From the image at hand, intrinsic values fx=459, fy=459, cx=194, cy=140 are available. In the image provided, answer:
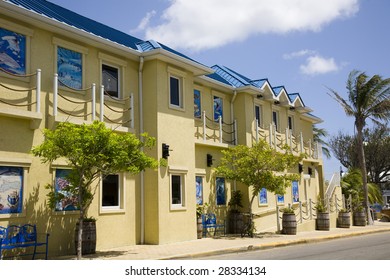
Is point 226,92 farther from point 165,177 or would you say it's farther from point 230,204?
point 165,177

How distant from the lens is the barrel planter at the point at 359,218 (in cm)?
2528

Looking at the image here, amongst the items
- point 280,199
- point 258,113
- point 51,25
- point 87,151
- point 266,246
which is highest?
point 51,25

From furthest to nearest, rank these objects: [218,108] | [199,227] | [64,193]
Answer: [218,108] < [199,227] < [64,193]

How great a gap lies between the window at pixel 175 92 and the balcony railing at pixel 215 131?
7.68ft

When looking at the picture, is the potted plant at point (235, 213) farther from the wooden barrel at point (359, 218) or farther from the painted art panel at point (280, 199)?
the wooden barrel at point (359, 218)

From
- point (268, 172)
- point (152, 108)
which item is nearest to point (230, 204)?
point (268, 172)

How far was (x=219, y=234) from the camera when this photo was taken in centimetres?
1941

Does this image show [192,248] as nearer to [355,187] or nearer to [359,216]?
[359,216]

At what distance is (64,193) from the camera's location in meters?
13.3

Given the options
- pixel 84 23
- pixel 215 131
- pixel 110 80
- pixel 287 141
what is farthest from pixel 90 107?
pixel 287 141

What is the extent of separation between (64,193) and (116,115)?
340 cm

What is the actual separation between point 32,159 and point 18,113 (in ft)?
4.40

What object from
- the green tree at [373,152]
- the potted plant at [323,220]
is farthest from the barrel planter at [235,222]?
the green tree at [373,152]

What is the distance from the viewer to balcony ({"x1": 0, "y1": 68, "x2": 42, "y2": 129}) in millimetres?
12070
